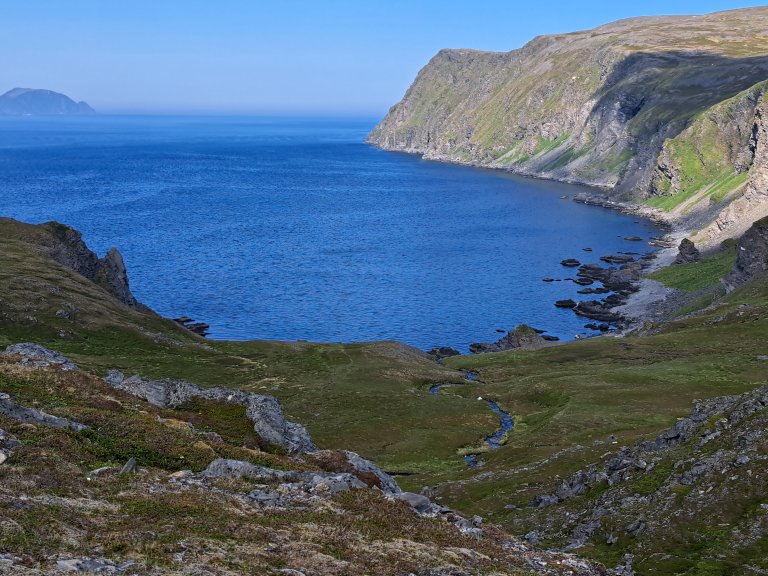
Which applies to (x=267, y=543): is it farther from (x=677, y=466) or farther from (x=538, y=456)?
(x=538, y=456)

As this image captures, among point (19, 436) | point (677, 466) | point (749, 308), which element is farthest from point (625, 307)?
point (19, 436)

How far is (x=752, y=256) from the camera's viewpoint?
146000 mm

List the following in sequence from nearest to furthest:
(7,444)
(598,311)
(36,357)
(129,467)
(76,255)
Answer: (7,444) → (129,467) → (36,357) → (76,255) → (598,311)

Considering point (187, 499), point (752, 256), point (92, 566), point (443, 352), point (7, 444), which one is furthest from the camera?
point (752, 256)

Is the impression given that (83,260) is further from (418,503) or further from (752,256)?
(752,256)

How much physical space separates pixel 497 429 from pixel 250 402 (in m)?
42.3

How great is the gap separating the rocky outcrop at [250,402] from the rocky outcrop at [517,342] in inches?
3576

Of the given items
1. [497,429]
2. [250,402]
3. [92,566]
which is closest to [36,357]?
[250,402]

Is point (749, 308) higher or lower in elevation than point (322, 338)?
higher

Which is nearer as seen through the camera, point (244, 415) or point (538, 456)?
point (244, 415)

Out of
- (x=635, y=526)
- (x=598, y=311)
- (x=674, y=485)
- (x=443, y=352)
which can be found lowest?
(x=443, y=352)

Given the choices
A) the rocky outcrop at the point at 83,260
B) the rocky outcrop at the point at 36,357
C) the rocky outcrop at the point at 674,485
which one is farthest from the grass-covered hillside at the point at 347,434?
the rocky outcrop at the point at 83,260

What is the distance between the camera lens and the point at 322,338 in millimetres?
149375

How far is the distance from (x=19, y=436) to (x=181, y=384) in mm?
21260
